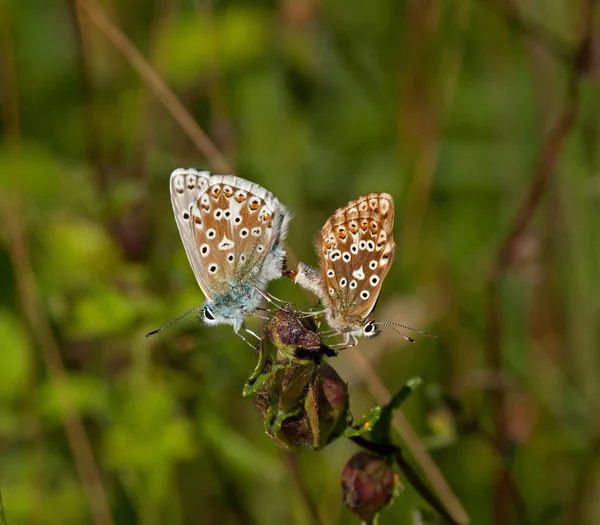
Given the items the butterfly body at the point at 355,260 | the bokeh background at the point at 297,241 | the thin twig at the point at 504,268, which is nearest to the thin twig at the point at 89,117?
the bokeh background at the point at 297,241

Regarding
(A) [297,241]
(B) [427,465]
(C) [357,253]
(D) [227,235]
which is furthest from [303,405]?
(A) [297,241]

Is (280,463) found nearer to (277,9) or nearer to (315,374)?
(315,374)

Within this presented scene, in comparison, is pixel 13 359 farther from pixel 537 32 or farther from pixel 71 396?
pixel 537 32

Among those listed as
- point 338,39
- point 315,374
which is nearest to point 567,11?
point 338,39

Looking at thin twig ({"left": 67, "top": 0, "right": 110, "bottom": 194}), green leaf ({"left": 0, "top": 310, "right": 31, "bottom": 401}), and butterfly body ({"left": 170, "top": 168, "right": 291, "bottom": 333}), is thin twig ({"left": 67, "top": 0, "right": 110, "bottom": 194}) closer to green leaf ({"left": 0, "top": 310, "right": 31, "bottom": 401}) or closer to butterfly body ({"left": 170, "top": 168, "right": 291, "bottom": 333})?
green leaf ({"left": 0, "top": 310, "right": 31, "bottom": 401})

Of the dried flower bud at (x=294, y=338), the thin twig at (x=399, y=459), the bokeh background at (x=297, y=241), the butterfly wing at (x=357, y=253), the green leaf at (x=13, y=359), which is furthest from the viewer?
the green leaf at (x=13, y=359)

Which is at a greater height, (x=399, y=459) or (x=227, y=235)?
(x=227, y=235)

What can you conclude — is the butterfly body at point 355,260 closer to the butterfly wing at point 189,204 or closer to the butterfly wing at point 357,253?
the butterfly wing at point 357,253
